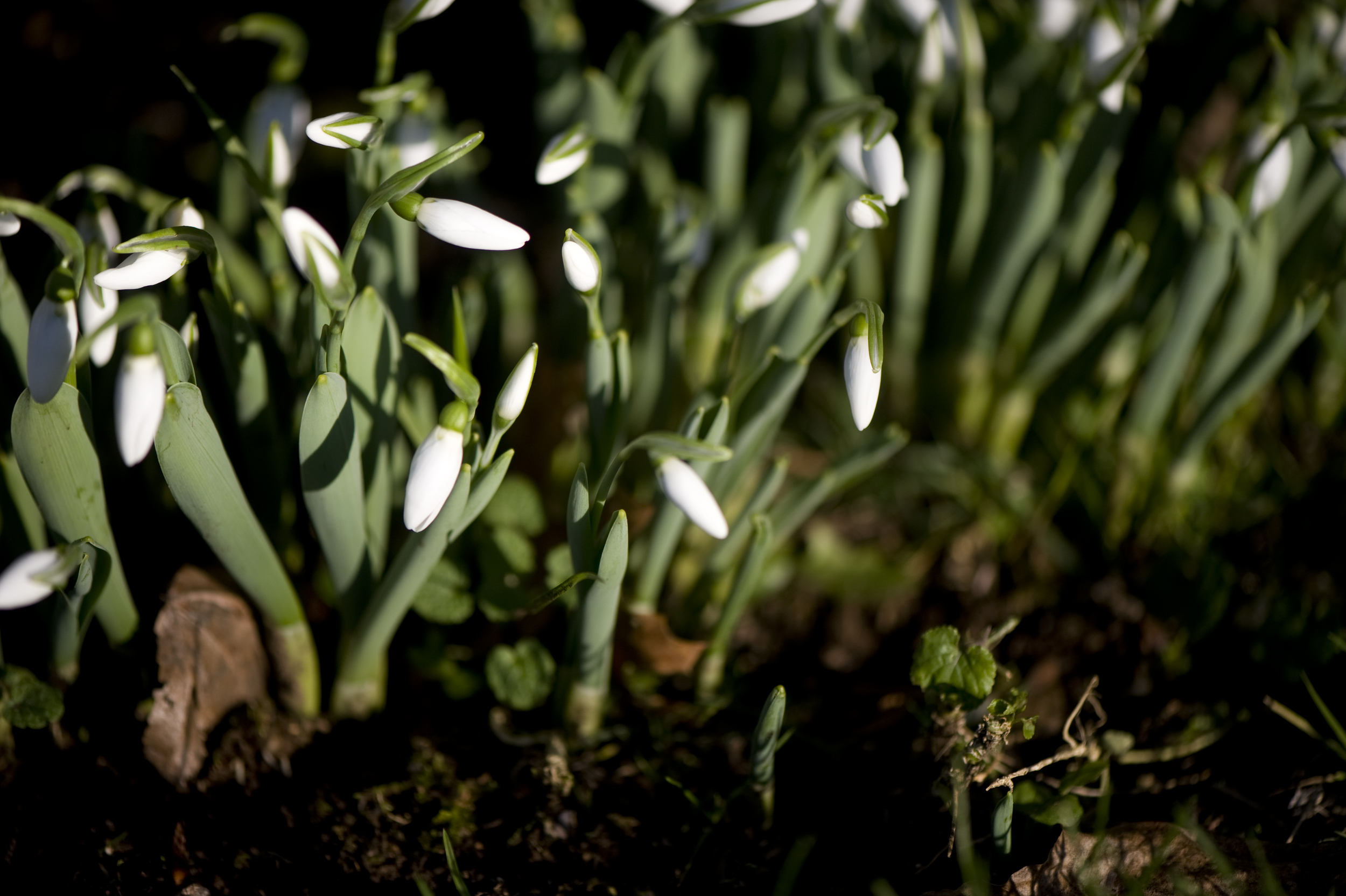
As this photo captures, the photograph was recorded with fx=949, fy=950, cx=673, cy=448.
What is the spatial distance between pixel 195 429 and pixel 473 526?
500 mm

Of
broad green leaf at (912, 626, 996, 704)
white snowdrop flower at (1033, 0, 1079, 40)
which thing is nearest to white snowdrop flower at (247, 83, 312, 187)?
broad green leaf at (912, 626, 996, 704)

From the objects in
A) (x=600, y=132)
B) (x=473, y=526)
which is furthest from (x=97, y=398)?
(x=600, y=132)

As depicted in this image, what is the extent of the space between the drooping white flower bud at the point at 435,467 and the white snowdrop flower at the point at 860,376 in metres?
0.45

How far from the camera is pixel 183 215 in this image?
120 cm

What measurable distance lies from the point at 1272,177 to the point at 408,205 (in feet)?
4.19

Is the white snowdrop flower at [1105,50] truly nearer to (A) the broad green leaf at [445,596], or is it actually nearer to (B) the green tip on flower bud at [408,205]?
(B) the green tip on flower bud at [408,205]

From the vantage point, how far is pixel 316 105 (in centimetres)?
227

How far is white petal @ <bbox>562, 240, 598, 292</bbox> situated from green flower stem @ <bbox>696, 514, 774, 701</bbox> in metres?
0.40

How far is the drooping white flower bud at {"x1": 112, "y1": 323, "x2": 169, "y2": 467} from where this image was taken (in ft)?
2.90

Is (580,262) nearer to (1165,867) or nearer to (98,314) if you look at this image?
(98,314)

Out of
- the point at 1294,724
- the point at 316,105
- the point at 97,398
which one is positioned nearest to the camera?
the point at 97,398

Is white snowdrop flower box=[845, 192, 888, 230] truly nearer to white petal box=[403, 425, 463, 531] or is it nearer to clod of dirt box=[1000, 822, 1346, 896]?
white petal box=[403, 425, 463, 531]

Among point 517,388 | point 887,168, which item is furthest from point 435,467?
point 887,168

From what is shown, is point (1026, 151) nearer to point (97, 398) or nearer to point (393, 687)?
point (393, 687)
